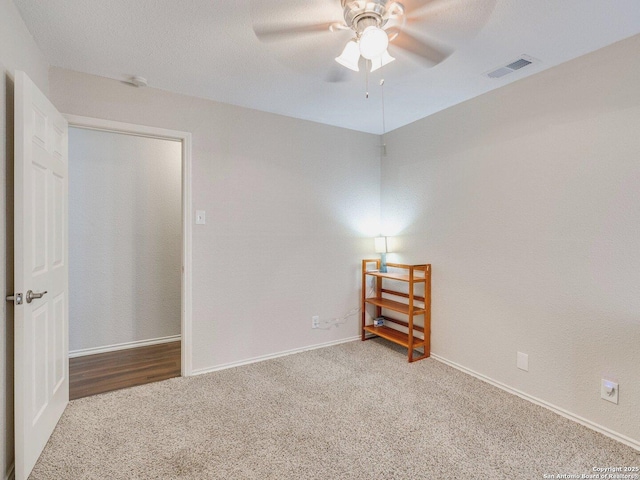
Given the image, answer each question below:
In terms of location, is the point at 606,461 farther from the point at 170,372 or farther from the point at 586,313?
the point at 170,372

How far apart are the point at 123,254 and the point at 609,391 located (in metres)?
4.21

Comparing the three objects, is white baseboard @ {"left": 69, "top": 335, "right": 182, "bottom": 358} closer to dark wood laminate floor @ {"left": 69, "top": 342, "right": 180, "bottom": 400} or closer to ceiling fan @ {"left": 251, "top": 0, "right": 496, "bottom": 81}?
dark wood laminate floor @ {"left": 69, "top": 342, "right": 180, "bottom": 400}

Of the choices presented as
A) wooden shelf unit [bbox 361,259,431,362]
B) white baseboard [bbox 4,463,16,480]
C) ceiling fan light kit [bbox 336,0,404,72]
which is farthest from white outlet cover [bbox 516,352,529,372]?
white baseboard [bbox 4,463,16,480]

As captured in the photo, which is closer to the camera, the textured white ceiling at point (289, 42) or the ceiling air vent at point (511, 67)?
the textured white ceiling at point (289, 42)

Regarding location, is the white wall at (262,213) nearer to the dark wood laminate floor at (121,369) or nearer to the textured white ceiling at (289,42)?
the textured white ceiling at (289,42)

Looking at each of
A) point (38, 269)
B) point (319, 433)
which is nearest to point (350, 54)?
point (38, 269)

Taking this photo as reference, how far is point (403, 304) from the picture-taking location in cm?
354

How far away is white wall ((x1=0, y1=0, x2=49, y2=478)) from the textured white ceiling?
16cm

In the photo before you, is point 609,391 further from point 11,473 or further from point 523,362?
point 11,473

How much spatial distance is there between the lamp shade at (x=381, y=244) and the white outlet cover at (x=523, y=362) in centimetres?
158

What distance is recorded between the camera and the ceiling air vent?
7.27 ft

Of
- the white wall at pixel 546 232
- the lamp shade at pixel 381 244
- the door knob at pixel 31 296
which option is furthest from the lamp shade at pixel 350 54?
the lamp shade at pixel 381 244

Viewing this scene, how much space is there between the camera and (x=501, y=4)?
1699 millimetres

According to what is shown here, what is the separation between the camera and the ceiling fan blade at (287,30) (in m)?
1.86
